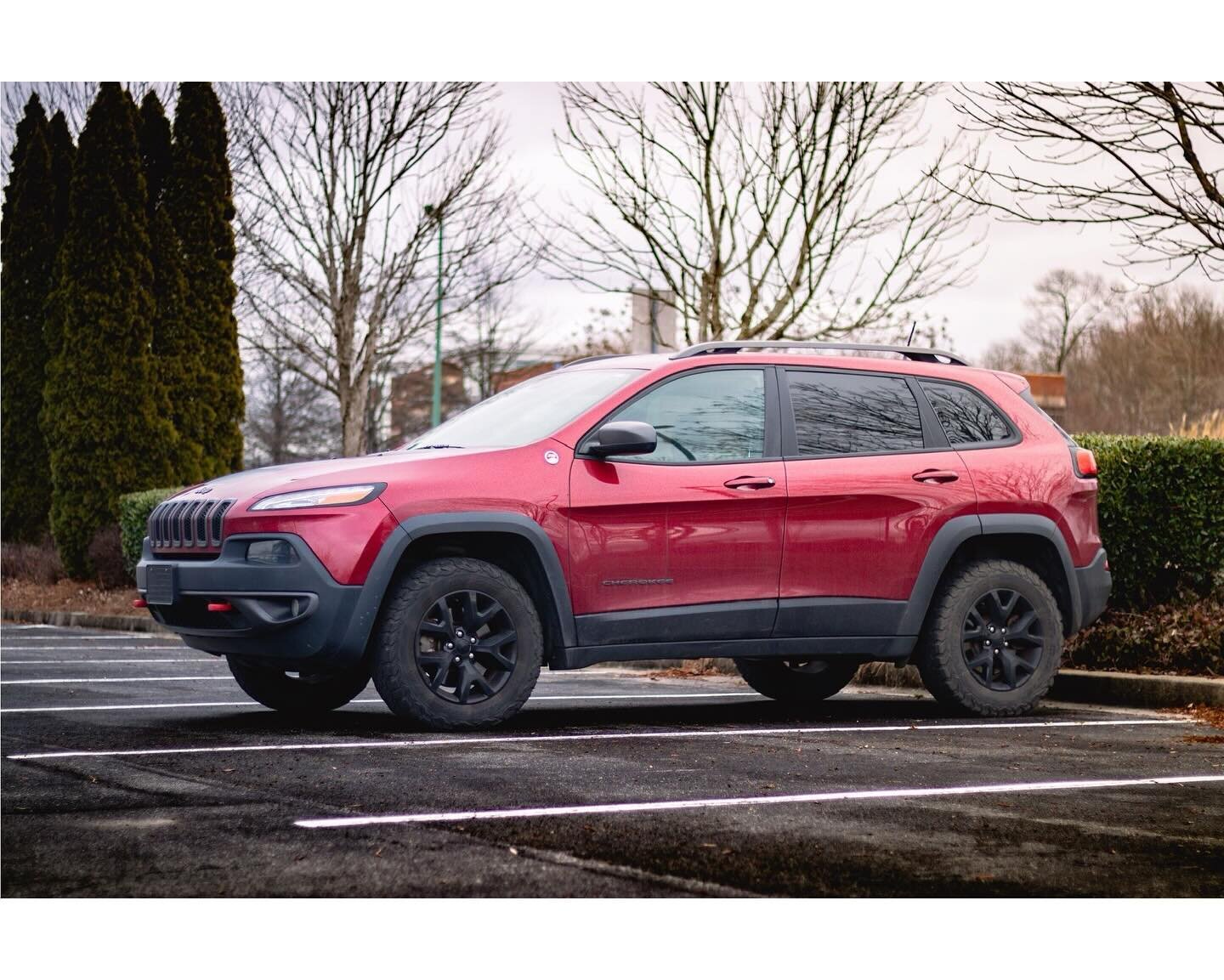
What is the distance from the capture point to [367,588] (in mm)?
6617

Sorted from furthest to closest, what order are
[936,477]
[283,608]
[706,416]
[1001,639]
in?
[1001,639], [936,477], [706,416], [283,608]

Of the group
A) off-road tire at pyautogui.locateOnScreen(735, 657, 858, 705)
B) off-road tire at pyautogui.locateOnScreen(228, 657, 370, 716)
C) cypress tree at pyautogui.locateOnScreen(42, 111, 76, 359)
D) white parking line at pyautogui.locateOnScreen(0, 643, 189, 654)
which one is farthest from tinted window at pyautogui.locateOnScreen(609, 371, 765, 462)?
cypress tree at pyautogui.locateOnScreen(42, 111, 76, 359)

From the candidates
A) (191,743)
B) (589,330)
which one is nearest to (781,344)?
(191,743)

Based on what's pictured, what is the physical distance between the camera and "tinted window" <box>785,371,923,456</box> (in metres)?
7.76

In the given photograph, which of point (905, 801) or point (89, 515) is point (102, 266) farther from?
point (905, 801)

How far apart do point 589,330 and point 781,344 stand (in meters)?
21.9

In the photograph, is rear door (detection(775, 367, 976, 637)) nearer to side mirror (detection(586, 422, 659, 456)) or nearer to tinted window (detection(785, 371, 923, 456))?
tinted window (detection(785, 371, 923, 456))

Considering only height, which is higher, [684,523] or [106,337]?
[106,337]

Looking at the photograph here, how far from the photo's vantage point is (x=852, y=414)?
7934 mm

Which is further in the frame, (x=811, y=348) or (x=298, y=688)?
(x=811, y=348)

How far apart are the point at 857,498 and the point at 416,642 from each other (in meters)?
2.40

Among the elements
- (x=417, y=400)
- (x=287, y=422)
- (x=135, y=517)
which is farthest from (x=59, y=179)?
(x=287, y=422)

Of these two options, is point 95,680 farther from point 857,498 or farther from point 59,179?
point 59,179

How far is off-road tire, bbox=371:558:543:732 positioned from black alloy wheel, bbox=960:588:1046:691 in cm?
248
